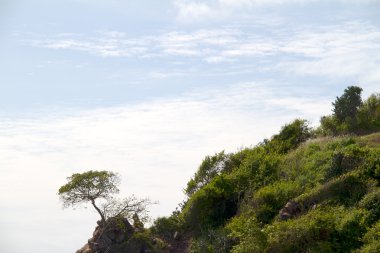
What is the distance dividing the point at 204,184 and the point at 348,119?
11600 mm

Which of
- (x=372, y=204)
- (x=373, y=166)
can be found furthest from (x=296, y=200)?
(x=372, y=204)

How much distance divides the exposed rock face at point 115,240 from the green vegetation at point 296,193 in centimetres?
193

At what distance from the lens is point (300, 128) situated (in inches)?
1903

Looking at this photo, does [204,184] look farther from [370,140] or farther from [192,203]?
[370,140]

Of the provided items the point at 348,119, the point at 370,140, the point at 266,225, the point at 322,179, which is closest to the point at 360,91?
the point at 348,119

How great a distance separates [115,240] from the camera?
4216 cm

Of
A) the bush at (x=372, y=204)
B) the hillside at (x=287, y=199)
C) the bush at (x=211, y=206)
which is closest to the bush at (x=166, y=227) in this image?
the hillside at (x=287, y=199)

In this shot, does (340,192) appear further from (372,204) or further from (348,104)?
(348,104)

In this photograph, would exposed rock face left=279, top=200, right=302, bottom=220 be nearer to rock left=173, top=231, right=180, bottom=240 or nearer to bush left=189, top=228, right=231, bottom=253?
bush left=189, top=228, right=231, bottom=253

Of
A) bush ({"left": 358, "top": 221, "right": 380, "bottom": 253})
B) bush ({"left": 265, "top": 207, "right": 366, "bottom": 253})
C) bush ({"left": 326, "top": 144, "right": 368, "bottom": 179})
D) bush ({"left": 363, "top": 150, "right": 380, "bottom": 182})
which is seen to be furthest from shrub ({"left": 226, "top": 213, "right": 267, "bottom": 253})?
bush ({"left": 363, "top": 150, "right": 380, "bottom": 182})

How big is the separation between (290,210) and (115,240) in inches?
477

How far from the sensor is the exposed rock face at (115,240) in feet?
137

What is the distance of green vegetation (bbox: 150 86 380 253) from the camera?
33812 millimetres

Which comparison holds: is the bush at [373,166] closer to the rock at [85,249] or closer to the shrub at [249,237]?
the shrub at [249,237]
